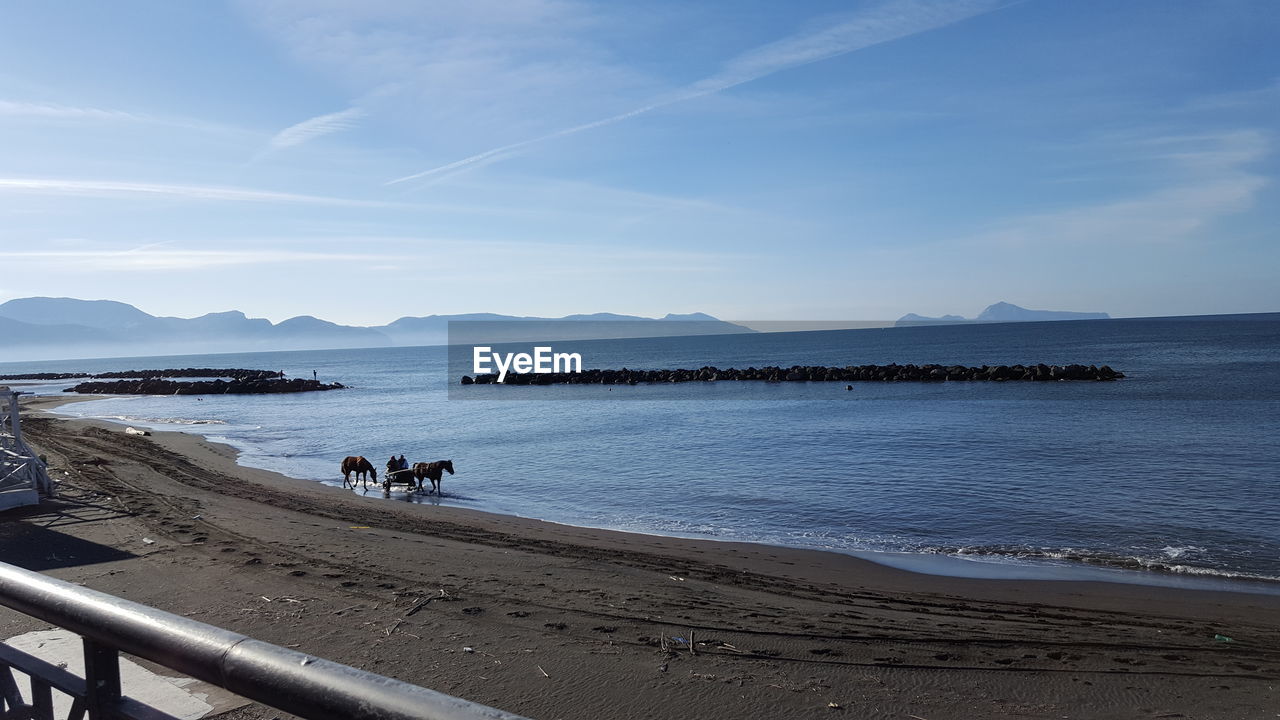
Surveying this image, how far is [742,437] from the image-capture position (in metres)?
28.8

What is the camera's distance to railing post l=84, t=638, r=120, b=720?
6.07ft

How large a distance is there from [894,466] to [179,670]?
20873mm

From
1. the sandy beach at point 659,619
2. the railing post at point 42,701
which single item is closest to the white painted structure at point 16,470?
the sandy beach at point 659,619

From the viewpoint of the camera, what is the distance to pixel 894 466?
817 inches

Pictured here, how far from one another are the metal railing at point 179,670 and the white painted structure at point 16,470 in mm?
12287

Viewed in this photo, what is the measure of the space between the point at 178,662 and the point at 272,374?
98292 millimetres

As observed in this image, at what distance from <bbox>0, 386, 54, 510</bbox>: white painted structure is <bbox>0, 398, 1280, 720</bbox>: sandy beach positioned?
1.37 feet

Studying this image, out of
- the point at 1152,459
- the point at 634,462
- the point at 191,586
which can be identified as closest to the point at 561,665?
the point at 191,586

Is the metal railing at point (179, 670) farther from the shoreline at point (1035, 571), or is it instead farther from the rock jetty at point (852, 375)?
the rock jetty at point (852, 375)

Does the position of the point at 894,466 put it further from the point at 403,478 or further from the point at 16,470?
the point at 16,470

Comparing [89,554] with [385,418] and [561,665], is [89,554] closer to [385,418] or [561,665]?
[561,665]

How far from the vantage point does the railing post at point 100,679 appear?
72.8 inches

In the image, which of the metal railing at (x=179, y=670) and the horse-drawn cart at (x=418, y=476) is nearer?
the metal railing at (x=179, y=670)

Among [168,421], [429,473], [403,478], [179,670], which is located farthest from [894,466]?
[168,421]
